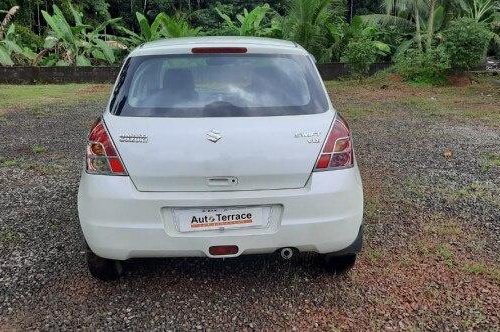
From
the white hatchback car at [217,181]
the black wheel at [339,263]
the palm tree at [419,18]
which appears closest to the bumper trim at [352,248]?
the white hatchback car at [217,181]

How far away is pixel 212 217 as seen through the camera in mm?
2676

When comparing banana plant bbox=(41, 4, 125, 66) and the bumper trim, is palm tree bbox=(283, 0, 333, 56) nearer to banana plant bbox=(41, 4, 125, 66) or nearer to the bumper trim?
banana plant bbox=(41, 4, 125, 66)

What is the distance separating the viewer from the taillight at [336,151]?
2.76m

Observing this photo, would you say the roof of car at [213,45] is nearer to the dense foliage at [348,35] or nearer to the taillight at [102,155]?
the taillight at [102,155]

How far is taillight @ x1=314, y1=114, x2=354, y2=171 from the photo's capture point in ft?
9.07

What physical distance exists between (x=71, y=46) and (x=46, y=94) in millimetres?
4373

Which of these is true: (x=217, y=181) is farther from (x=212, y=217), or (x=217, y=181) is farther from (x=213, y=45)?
(x=213, y=45)

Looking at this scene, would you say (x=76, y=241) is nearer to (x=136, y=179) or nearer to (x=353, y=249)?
(x=136, y=179)

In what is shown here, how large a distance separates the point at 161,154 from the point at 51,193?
267 cm

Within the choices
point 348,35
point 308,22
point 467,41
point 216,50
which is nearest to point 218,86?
point 216,50

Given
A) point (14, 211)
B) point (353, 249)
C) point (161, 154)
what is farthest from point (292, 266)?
point (14, 211)

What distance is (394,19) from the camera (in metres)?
17.9

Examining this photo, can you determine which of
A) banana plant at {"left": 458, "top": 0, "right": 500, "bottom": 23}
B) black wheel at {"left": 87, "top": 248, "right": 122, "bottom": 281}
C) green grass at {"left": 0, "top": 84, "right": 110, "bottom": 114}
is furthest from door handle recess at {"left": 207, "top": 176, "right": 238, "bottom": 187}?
banana plant at {"left": 458, "top": 0, "right": 500, "bottom": 23}

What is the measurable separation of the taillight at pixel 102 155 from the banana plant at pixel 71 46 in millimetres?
14618
